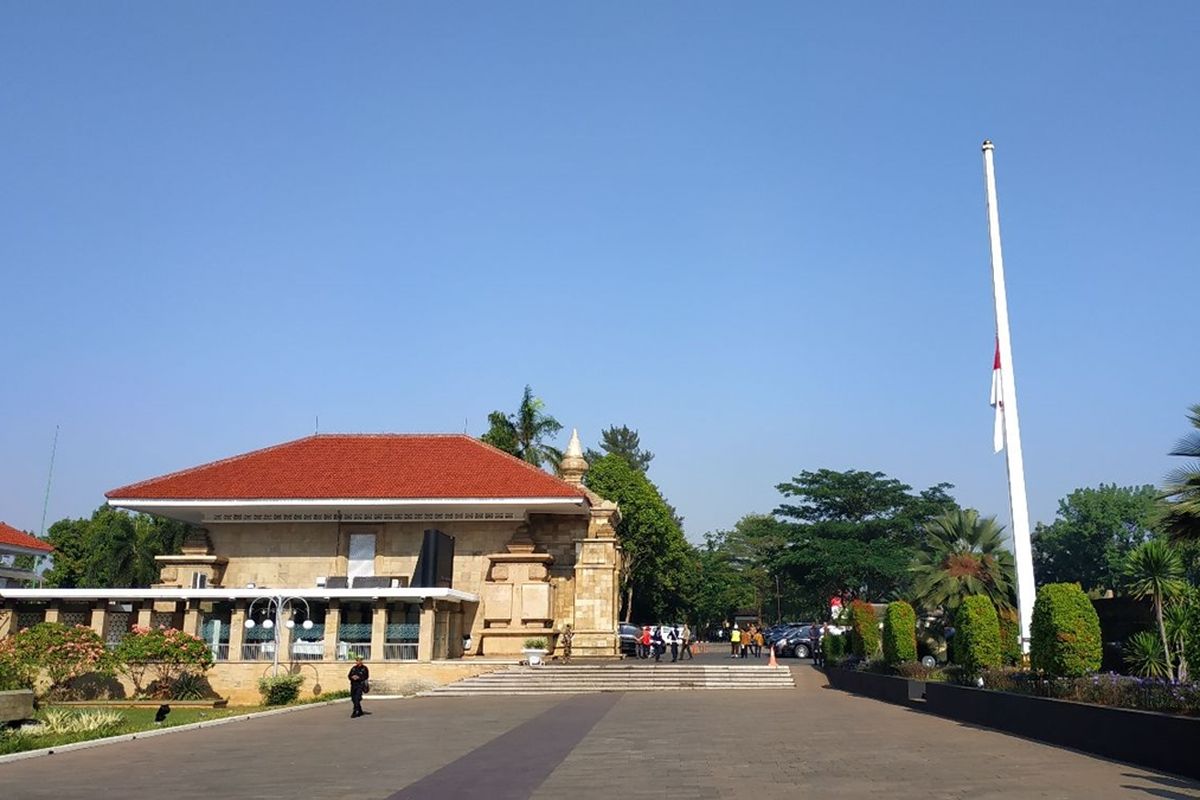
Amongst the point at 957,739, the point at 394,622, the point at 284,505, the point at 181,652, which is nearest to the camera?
the point at 957,739

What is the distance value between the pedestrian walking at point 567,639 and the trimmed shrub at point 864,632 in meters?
9.72

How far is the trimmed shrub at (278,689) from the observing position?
85.1ft

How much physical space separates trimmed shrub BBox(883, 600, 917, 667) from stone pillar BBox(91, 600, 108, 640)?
23.5m

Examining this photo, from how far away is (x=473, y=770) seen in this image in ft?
37.4

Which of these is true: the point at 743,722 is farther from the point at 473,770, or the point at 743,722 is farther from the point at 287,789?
the point at 287,789

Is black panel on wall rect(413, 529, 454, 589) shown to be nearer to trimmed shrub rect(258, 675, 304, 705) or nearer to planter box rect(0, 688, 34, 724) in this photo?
trimmed shrub rect(258, 675, 304, 705)

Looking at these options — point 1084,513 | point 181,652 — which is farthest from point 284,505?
point 1084,513

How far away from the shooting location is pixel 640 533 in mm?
57656

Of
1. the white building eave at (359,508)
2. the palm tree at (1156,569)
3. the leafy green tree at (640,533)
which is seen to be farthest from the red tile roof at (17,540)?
the palm tree at (1156,569)

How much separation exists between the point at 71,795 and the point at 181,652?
19.0m

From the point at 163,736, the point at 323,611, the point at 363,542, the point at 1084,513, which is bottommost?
the point at 163,736

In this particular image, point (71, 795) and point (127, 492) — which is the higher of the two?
point (127, 492)

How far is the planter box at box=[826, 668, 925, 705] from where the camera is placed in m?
20.9

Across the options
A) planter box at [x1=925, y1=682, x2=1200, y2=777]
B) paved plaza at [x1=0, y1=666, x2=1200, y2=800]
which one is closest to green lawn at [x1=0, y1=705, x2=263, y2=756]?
paved plaza at [x1=0, y1=666, x2=1200, y2=800]
